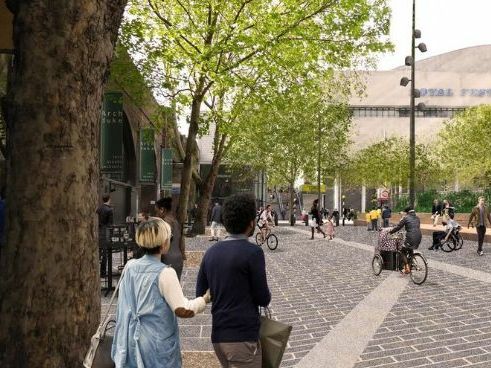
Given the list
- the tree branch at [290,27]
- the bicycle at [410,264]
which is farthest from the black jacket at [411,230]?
the tree branch at [290,27]

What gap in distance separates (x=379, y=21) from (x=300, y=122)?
2527 cm

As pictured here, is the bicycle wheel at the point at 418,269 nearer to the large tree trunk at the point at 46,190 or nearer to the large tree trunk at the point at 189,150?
the large tree trunk at the point at 189,150

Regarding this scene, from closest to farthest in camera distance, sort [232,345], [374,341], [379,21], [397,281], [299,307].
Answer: [232,345]
[374,341]
[299,307]
[397,281]
[379,21]

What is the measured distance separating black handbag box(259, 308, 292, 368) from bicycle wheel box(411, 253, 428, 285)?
935cm

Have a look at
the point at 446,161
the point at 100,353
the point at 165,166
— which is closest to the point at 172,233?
the point at 100,353

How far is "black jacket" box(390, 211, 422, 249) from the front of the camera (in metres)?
12.5

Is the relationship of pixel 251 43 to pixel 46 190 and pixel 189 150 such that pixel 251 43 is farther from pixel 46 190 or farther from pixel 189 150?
pixel 46 190

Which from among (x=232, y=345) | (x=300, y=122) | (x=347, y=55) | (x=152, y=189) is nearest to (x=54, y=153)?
(x=232, y=345)

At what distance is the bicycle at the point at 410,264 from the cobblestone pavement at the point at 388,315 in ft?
0.77

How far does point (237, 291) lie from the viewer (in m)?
3.51

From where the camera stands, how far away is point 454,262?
1736 cm

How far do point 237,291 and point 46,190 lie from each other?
1451 mm

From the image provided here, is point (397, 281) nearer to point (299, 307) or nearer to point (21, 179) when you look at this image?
point (299, 307)

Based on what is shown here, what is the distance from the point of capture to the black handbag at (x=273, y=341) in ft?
11.3
